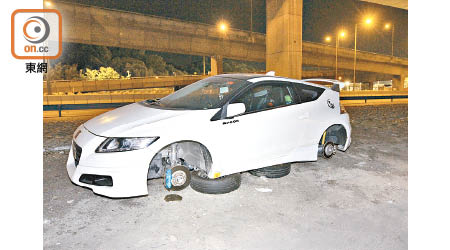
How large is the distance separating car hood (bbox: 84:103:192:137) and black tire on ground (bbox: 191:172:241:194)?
102 centimetres

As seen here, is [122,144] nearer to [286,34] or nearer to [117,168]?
[117,168]

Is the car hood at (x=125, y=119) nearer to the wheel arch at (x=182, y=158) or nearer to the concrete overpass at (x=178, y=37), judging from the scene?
the wheel arch at (x=182, y=158)

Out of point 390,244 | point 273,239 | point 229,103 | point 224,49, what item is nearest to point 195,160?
point 229,103

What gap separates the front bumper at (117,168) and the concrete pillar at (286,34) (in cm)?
2140

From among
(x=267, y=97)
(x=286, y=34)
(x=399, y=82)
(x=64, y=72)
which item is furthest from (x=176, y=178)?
(x=64, y=72)

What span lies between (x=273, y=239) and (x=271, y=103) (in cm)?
232

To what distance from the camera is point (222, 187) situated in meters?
4.69

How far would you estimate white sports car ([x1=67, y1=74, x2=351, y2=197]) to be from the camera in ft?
13.1

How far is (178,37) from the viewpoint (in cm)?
3669

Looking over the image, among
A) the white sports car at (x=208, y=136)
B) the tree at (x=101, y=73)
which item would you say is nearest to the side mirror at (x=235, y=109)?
the white sports car at (x=208, y=136)

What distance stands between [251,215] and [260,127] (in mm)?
1328

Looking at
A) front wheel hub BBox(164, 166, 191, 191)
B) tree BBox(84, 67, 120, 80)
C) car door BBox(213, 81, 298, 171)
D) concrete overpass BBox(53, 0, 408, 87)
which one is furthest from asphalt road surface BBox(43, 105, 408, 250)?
tree BBox(84, 67, 120, 80)

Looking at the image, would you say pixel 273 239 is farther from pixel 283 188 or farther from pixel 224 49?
pixel 224 49

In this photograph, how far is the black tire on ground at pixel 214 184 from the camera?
4676 mm
